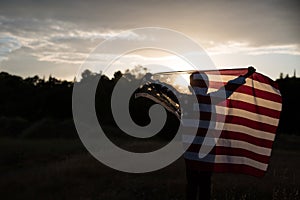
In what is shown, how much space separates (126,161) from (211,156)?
9.28 meters

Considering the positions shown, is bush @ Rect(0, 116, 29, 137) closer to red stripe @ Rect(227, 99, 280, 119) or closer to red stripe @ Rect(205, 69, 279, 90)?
red stripe @ Rect(205, 69, 279, 90)

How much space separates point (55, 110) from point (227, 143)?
157 ft

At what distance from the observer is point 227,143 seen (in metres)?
8.94

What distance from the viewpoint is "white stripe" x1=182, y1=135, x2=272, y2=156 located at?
27.8ft

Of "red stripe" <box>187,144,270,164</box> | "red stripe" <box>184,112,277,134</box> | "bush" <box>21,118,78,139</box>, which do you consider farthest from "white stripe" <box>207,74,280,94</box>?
"bush" <box>21,118,78,139</box>

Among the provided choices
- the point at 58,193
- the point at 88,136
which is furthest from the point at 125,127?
the point at 58,193

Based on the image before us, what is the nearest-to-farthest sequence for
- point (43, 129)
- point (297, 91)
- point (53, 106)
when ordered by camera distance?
point (43, 129), point (297, 91), point (53, 106)

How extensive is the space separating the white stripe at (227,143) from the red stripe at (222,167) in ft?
1.07

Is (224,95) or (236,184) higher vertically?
(224,95)

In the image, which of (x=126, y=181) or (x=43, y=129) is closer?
(x=126, y=181)

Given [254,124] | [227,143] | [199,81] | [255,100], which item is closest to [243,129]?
[254,124]

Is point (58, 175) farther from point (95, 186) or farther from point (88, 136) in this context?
point (88, 136)

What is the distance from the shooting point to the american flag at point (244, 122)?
8.87 m

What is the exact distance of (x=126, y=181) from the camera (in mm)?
14211
